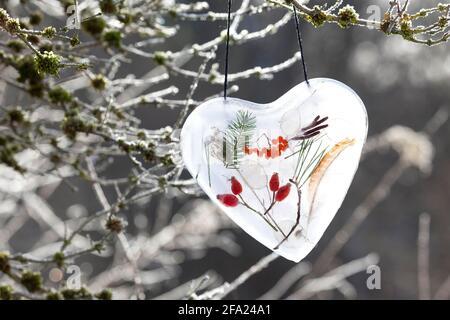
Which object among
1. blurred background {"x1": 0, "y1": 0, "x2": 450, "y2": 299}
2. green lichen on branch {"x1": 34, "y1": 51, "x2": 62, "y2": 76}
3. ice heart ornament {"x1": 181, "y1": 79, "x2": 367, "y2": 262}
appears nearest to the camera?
green lichen on branch {"x1": 34, "y1": 51, "x2": 62, "y2": 76}

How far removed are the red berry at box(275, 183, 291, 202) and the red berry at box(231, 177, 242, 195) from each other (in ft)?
0.23

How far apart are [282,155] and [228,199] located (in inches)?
5.2

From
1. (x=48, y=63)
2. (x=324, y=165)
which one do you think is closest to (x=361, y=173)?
(x=324, y=165)

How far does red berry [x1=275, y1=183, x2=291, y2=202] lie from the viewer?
1.18m

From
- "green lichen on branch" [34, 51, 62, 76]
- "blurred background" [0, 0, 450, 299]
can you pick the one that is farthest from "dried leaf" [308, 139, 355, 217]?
"blurred background" [0, 0, 450, 299]

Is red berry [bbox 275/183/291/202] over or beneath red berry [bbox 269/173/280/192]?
beneath

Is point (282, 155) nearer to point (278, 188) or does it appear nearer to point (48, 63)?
point (278, 188)

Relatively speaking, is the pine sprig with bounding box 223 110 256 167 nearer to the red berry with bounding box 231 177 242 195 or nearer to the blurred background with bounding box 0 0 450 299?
the red berry with bounding box 231 177 242 195

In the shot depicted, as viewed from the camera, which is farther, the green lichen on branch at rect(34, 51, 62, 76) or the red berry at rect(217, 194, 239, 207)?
the red berry at rect(217, 194, 239, 207)

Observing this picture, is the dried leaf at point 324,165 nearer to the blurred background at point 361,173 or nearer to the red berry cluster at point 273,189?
the red berry cluster at point 273,189

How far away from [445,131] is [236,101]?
565cm
